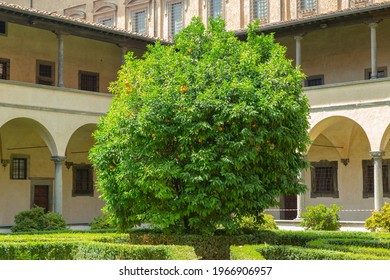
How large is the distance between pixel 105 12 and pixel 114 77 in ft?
24.9

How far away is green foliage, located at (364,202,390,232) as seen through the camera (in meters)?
21.8

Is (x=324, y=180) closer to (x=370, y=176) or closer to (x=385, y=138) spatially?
(x=370, y=176)

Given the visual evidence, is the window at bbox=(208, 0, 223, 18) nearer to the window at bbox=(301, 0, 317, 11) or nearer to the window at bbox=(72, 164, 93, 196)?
the window at bbox=(301, 0, 317, 11)

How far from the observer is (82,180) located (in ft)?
104

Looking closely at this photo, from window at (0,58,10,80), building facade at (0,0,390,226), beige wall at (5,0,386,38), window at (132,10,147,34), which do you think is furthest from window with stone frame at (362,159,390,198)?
window at (0,58,10,80)

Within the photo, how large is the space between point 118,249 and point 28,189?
17.1 m

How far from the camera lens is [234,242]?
15203mm

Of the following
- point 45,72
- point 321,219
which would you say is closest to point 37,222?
point 45,72

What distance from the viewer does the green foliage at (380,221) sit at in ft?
71.7

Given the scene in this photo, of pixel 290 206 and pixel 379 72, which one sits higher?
pixel 379 72

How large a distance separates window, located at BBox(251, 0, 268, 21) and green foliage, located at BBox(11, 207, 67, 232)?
14103 mm

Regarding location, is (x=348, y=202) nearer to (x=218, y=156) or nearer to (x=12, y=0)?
(x=218, y=156)

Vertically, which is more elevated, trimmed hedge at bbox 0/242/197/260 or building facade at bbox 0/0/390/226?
building facade at bbox 0/0/390/226
